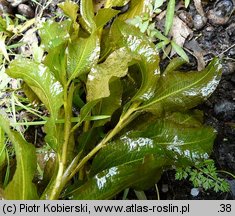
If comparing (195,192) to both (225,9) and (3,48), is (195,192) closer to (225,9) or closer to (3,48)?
(225,9)

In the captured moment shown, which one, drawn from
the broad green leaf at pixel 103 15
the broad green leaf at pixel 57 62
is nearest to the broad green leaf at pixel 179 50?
the broad green leaf at pixel 103 15

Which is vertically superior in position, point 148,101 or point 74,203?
point 148,101

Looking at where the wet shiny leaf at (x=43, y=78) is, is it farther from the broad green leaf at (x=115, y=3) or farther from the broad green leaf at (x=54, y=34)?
the broad green leaf at (x=115, y=3)

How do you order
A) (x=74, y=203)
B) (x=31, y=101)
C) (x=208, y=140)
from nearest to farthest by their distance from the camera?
1. (x=74, y=203)
2. (x=208, y=140)
3. (x=31, y=101)

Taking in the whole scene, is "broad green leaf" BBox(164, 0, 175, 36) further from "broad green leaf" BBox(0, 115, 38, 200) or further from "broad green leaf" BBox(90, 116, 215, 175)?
"broad green leaf" BBox(0, 115, 38, 200)

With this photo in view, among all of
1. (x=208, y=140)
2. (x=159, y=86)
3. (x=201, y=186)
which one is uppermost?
(x=159, y=86)

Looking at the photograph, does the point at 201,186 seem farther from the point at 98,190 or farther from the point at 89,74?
the point at 89,74

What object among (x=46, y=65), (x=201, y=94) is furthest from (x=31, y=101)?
(x=201, y=94)

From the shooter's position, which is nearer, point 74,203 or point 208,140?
point 74,203
